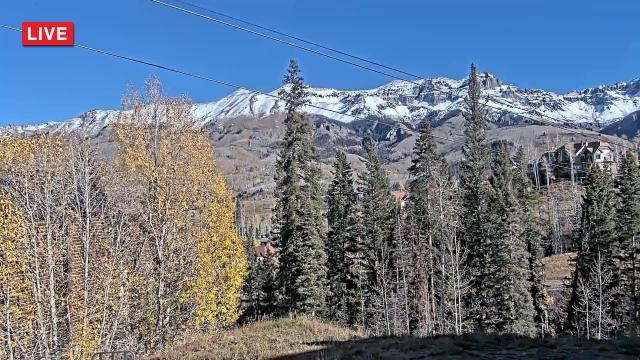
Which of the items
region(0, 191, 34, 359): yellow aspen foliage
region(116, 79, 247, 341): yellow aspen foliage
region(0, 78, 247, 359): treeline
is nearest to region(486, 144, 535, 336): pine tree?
region(0, 78, 247, 359): treeline

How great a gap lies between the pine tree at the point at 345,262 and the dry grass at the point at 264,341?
27972mm

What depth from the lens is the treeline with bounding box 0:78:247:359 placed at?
1852 centimetres

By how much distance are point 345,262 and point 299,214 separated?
39.5 ft

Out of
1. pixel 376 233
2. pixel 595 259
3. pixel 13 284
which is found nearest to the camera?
pixel 13 284

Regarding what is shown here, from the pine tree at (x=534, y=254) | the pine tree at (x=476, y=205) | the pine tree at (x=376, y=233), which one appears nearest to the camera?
the pine tree at (x=476, y=205)

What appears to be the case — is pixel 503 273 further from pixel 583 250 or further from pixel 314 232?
pixel 314 232

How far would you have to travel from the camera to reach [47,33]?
1108 centimetres

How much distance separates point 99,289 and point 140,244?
2576 millimetres

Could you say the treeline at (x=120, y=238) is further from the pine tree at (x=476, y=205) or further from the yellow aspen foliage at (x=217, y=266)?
the pine tree at (x=476, y=205)

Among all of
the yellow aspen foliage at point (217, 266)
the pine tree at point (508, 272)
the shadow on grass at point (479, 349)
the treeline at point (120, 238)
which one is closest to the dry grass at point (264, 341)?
the shadow on grass at point (479, 349)

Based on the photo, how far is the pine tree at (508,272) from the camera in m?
41.3

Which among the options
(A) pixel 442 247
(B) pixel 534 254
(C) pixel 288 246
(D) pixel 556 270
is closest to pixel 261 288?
(C) pixel 288 246

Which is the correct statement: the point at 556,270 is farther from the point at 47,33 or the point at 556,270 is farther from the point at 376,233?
the point at 47,33

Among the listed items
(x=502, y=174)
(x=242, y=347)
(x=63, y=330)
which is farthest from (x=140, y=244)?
(x=502, y=174)
